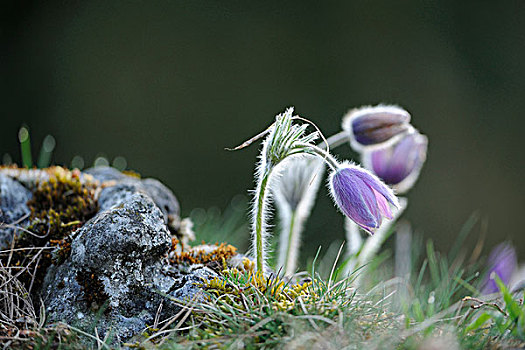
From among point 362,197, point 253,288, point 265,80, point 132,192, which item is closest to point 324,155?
point 362,197

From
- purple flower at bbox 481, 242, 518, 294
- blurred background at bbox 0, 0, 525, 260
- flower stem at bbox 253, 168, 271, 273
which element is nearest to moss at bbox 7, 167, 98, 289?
flower stem at bbox 253, 168, 271, 273

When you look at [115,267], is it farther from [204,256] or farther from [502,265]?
[502,265]

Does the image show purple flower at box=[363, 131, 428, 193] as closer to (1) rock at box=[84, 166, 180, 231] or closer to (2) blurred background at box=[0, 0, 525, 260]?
(1) rock at box=[84, 166, 180, 231]

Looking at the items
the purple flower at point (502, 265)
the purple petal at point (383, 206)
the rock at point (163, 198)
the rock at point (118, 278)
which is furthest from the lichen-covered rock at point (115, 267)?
the purple flower at point (502, 265)

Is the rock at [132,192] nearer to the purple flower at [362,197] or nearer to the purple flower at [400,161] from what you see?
the purple flower at [362,197]

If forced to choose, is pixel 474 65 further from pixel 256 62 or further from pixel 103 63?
pixel 103 63

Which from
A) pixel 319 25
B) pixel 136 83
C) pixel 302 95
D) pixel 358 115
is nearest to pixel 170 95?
pixel 136 83
